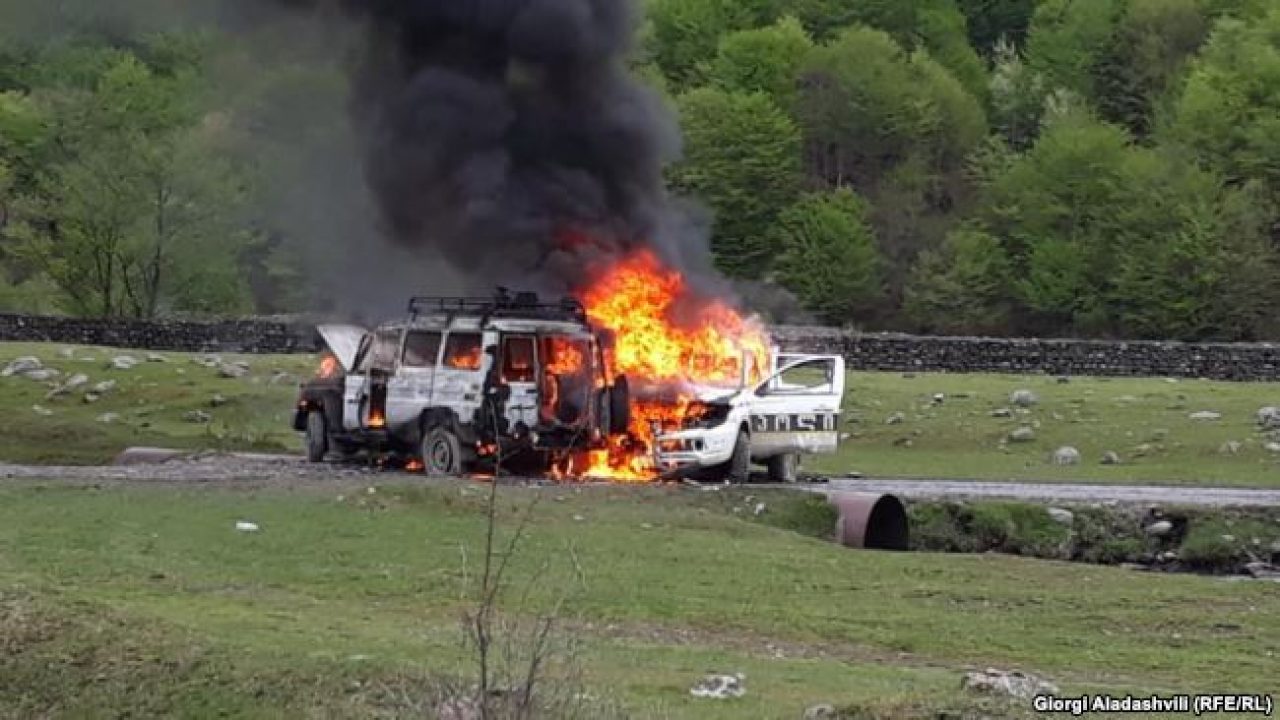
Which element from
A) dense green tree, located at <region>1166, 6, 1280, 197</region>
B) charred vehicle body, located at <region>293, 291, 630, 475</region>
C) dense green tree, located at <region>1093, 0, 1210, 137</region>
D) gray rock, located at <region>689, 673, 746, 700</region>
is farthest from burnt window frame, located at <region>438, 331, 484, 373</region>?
dense green tree, located at <region>1093, 0, 1210, 137</region>

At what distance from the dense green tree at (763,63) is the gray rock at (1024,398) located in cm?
5005

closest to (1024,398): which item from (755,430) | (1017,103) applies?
(755,430)

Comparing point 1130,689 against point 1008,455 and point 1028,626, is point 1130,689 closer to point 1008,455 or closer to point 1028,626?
point 1028,626

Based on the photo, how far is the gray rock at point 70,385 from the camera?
139 ft

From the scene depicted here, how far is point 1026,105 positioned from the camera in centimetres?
10175

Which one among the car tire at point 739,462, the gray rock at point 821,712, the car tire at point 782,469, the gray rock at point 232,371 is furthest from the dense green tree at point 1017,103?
the gray rock at point 821,712

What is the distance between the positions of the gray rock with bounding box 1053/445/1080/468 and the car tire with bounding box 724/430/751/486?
9822 mm

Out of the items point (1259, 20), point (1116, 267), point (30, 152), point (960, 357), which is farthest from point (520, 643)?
point (1259, 20)

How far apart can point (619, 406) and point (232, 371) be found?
66.7 feet

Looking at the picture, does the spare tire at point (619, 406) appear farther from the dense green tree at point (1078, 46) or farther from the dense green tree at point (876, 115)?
the dense green tree at point (1078, 46)

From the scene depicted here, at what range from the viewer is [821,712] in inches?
557

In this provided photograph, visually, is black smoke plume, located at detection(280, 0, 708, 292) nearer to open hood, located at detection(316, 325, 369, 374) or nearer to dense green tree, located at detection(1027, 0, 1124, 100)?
open hood, located at detection(316, 325, 369, 374)

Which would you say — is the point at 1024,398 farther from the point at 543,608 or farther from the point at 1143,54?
the point at 1143,54

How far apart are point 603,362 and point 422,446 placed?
3.01 metres
